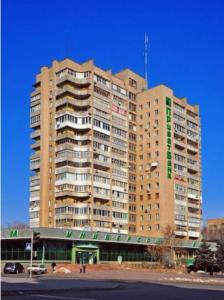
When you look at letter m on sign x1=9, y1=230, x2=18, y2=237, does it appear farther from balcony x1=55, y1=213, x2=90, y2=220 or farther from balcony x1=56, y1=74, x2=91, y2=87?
balcony x1=56, y1=74, x2=91, y2=87

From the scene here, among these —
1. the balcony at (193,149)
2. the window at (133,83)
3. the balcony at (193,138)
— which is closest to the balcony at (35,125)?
the window at (133,83)

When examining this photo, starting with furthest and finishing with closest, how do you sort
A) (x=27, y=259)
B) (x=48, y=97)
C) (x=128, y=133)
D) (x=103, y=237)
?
(x=128, y=133)
(x=48, y=97)
(x=103, y=237)
(x=27, y=259)

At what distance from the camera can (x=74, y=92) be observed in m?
104

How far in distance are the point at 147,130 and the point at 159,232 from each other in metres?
23.0

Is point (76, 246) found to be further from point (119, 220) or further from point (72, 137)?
point (72, 137)

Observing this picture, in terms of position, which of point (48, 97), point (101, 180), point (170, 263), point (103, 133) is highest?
point (48, 97)

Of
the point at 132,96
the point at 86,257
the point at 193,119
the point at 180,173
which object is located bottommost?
the point at 86,257

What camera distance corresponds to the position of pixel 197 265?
76.2 metres

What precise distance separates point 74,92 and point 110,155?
1449cm

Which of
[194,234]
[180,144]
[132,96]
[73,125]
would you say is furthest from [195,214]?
[73,125]

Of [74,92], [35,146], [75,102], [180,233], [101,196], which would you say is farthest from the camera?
[180,233]

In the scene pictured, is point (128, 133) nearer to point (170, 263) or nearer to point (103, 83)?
point (103, 83)

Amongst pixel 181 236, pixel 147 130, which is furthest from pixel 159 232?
pixel 147 130

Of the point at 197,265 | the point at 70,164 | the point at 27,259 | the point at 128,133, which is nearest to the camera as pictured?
the point at 197,265
